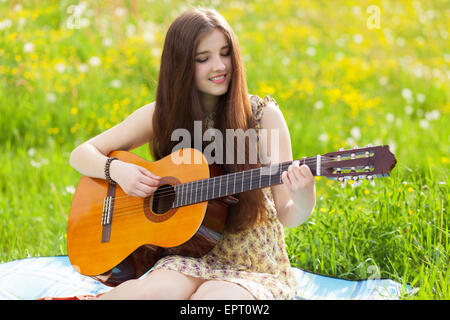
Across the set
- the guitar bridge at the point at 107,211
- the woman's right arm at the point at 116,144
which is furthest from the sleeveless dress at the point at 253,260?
the woman's right arm at the point at 116,144

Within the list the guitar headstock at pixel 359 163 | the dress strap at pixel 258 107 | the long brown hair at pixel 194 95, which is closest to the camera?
the guitar headstock at pixel 359 163

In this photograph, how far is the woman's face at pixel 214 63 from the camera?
2340 millimetres

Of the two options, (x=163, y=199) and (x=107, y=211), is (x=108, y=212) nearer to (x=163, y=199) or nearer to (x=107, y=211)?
(x=107, y=211)

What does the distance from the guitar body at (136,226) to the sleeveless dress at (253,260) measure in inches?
3.0

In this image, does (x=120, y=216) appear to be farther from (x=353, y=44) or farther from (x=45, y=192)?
(x=353, y=44)

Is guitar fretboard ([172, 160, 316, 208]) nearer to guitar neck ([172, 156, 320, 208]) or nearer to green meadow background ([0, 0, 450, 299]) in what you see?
guitar neck ([172, 156, 320, 208])

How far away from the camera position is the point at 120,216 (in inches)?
98.7

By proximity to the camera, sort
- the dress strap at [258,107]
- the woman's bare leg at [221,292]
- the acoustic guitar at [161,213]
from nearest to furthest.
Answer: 1. the woman's bare leg at [221,292]
2. the acoustic guitar at [161,213]
3. the dress strap at [258,107]

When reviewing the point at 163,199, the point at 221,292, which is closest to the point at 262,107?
the point at 163,199

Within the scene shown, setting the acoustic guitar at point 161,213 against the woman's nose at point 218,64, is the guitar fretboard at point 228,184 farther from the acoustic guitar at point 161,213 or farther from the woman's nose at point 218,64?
the woman's nose at point 218,64

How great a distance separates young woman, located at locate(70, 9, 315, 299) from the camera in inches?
87.0

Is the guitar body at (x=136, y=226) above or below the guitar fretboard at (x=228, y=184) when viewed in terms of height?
below
